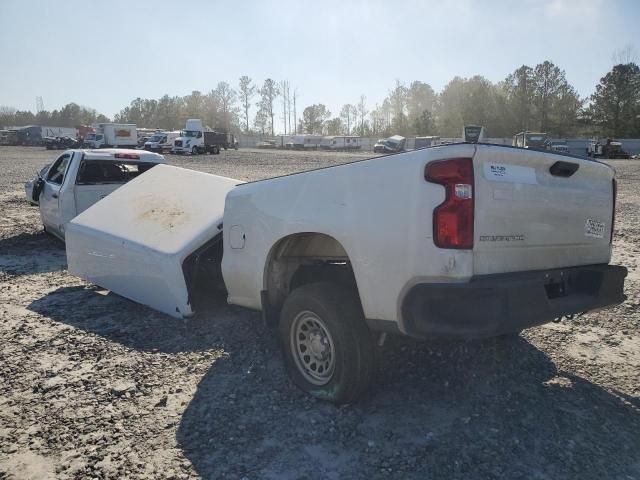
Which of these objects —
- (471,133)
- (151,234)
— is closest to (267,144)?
(151,234)

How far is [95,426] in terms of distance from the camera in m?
3.18

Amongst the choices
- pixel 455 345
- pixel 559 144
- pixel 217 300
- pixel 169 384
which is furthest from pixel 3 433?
pixel 559 144

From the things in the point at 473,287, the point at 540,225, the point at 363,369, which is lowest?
the point at 363,369

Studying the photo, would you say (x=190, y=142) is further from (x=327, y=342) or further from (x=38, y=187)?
(x=327, y=342)

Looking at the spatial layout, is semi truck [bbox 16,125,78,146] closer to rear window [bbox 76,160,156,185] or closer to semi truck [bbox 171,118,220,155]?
semi truck [bbox 171,118,220,155]

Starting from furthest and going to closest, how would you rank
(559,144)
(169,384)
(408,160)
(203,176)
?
(559,144)
(203,176)
(169,384)
(408,160)

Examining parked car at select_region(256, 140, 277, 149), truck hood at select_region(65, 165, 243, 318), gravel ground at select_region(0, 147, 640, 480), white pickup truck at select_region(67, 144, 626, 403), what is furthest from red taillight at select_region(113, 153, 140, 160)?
parked car at select_region(256, 140, 277, 149)

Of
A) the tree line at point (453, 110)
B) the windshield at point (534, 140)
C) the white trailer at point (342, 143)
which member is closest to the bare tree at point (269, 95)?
the tree line at point (453, 110)

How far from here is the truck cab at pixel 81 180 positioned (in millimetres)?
8078

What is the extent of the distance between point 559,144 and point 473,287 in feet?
186

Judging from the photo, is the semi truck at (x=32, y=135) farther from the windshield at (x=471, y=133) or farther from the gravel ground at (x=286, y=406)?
the windshield at (x=471, y=133)

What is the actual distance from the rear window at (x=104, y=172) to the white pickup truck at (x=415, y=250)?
5065 millimetres

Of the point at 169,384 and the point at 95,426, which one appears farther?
the point at 169,384

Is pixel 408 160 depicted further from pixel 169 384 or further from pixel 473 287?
pixel 169 384
